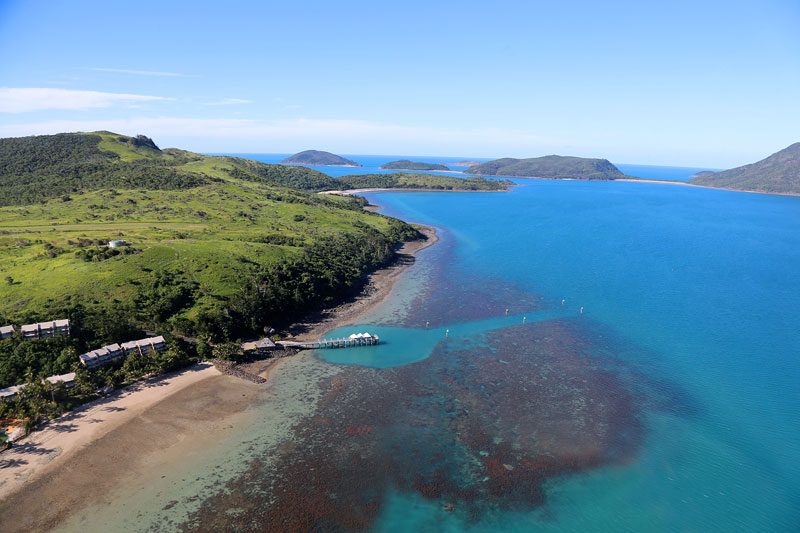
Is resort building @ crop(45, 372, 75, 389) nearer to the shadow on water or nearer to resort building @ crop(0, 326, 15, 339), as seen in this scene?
resort building @ crop(0, 326, 15, 339)

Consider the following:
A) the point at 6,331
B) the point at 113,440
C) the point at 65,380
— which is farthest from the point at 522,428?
the point at 6,331

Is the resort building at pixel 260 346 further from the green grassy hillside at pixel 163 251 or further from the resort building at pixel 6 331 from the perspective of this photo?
the resort building at pixel 6 331

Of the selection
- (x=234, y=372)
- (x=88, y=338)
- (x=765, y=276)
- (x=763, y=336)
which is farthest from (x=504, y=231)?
(x=88, y=338)

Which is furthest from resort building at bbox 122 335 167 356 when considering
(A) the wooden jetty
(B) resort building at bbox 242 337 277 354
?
(A) the wooden jetty

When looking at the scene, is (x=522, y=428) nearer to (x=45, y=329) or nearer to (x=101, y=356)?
(x=101, y=356)

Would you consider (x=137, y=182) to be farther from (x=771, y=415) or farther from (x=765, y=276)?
(x=765, y=276)

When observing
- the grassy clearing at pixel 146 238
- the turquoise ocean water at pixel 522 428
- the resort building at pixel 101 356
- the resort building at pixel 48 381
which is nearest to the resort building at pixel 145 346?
the resort building at pixel 101 356
